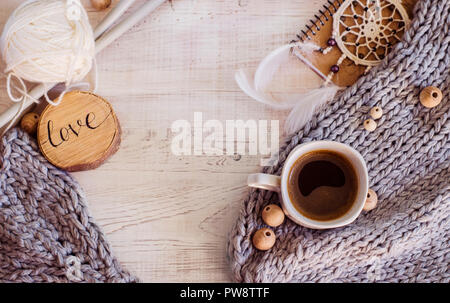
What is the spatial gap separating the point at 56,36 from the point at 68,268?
1.22 ft

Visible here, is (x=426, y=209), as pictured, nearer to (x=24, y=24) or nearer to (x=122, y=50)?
(x=122, y=50)

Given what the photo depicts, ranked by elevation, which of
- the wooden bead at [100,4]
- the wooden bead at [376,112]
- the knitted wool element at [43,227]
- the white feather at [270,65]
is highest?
the wooden bead at [100,4]

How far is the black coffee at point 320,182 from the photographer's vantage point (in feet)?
2.38

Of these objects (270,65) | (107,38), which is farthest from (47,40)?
(270,65)

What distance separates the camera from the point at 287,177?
27.5 inches

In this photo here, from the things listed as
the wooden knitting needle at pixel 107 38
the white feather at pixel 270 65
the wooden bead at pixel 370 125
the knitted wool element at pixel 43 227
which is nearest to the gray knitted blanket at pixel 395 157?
the wooden bead at pixel 370 125

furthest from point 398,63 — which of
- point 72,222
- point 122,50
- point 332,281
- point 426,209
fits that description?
point 72,222

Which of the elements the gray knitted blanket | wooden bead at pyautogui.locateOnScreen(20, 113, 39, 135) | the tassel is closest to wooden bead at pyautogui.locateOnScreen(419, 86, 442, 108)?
the gray knitted blanket

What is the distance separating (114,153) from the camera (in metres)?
0.80

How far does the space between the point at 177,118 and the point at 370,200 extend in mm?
357

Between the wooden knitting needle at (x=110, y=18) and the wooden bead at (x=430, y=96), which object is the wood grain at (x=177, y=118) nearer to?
the wooden knitting needle at (x=110, y=18)

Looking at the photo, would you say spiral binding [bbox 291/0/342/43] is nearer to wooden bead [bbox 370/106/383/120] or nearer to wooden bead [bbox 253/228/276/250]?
wooden bead [bbox 370/106/383/120]

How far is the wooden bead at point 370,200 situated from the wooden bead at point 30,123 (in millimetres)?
573

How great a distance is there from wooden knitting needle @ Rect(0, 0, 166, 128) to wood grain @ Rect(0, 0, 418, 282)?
33mm
